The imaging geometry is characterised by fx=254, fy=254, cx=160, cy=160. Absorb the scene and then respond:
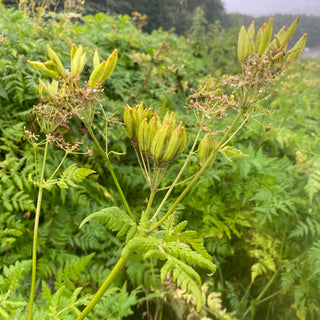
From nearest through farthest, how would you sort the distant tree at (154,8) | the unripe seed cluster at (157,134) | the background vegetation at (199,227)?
the unripe seed cluster at (157,134) → the background vegetation at (199,227) → the distant tree at (154,8)

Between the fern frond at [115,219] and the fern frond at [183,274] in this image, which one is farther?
the fern frond at [115,219]

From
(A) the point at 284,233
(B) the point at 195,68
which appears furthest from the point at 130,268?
(B) the point at 195,68

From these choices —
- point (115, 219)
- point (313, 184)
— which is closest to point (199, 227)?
point (313, 184)

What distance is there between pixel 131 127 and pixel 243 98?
0.35m

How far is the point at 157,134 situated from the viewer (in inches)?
29.0

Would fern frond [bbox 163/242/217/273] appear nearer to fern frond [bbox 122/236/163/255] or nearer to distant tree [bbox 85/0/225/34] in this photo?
fern frond [bbox 122/236/163/255]

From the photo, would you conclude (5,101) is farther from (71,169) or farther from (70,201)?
(71,169)

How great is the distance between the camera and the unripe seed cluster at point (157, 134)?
0.74 m

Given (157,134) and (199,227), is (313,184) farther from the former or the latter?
(157,134)

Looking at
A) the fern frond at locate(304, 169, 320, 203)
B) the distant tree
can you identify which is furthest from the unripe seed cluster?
the distant tree

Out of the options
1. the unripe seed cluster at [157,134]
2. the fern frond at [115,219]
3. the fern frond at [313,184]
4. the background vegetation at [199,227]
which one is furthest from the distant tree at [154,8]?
the fern frond at [115,219]

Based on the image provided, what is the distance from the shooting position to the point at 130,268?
197 centimetres

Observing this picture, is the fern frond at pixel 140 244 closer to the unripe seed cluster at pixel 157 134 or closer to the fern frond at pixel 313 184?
the unripe seed cluster at pixel 157 134

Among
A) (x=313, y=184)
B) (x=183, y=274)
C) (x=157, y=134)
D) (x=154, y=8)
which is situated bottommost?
(x=313, y=184)
